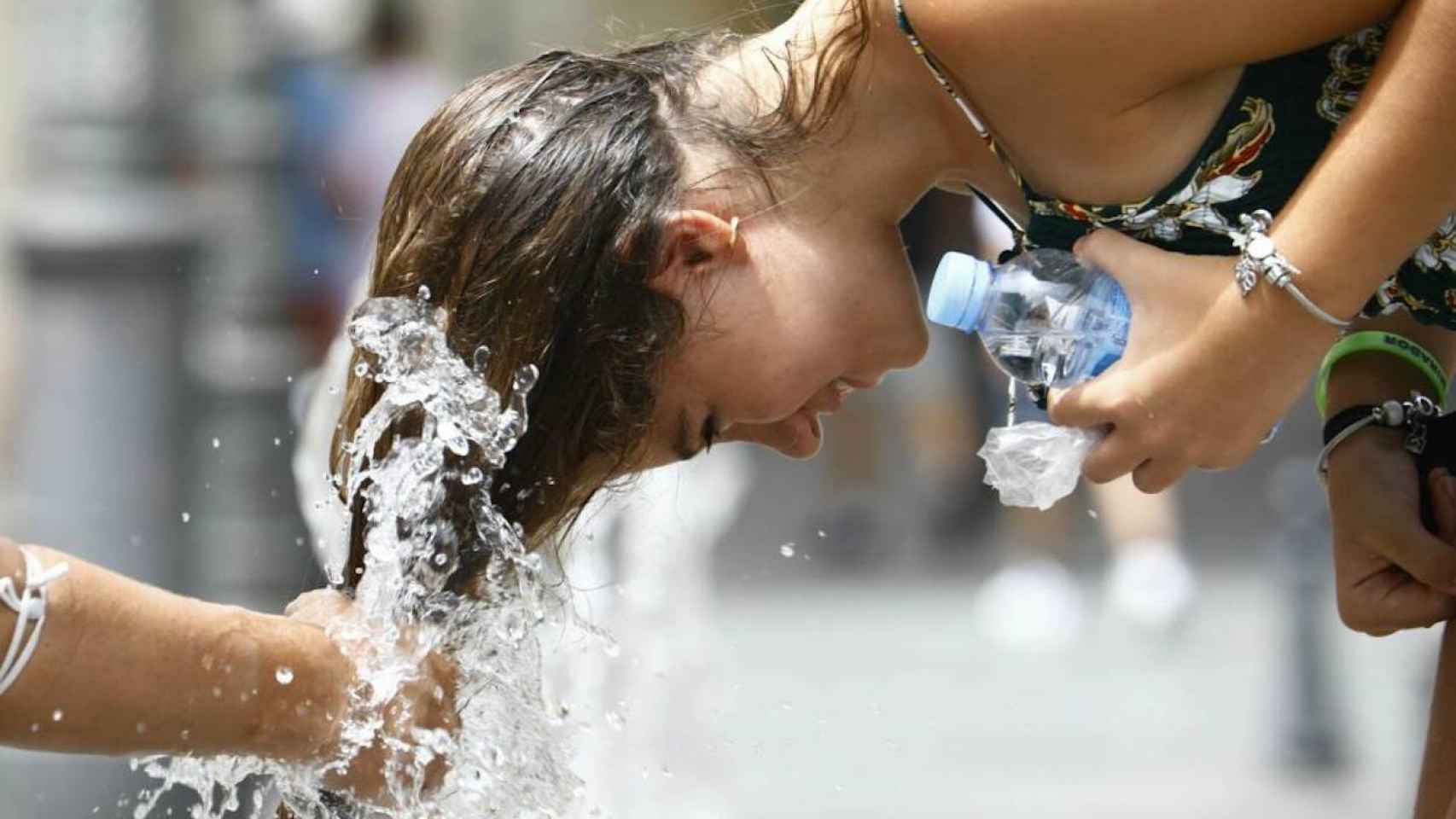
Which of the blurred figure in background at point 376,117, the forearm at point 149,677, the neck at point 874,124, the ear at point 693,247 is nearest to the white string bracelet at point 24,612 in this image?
the forearm at point 149,677

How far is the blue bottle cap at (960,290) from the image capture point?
2256 mm

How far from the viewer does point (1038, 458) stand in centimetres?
219

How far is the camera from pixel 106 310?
172 inches

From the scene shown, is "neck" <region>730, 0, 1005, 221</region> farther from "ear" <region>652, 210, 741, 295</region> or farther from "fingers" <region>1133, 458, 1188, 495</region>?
"fingers" <region>1133, 458, 1188, 495</region>

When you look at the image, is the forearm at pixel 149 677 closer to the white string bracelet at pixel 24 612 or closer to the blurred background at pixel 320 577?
the white string bracelet at pixel 24 612

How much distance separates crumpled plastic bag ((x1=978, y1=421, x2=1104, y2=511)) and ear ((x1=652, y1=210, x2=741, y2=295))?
0.33 metres

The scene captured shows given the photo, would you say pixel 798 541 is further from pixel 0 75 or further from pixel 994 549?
pixel 0 75

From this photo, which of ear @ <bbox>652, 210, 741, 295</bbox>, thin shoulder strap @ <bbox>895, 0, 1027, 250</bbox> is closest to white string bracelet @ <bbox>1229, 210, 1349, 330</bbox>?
thin shoulder strap @ <bbox>895, 0, 1027, 250</bbox>

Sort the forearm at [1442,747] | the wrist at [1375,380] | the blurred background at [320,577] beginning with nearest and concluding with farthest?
the forearm at [1442,747] < the wrist at [1375,380] < the blurred background at [320,577]

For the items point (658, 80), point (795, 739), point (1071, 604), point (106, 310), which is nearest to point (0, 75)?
point (106, 310)

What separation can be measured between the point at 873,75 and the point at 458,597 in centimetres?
68

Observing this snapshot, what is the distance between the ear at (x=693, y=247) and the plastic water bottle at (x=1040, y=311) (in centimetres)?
23

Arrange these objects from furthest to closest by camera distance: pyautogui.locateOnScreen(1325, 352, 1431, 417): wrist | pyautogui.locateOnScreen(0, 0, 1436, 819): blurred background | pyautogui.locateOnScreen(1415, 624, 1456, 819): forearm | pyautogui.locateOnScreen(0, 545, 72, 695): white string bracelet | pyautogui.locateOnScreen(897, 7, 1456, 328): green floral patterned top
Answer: pyautogui.locateOnScreen(0, 0, 1436, 819): blurred background, pyautogui.locateOnScreen(1325, 352, 1431, 417): wrist, pyautogui.locateOnScreen(1415, 624, 1456, 819): forearm, pyautogui.locateOnScreen(897, 7, 1456, 328): green floral patterned top, pyautogui.locateOnScreen(0, 545, 72, 695): white string bracelet

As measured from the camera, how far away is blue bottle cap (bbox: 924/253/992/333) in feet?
7.40
